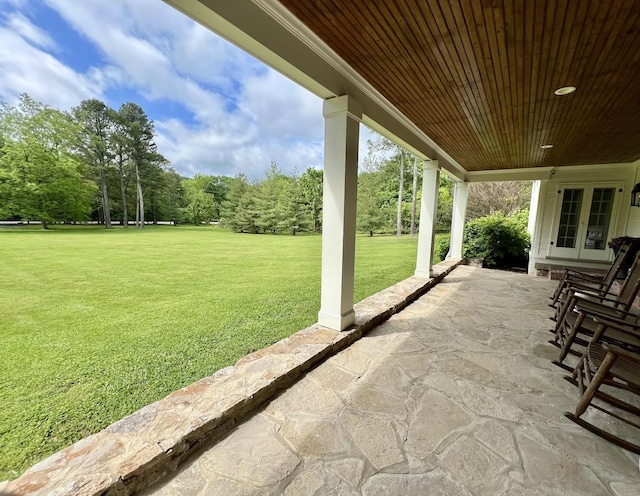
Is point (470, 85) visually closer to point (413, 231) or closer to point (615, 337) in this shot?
point (615, 337)

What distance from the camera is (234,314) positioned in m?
3.67

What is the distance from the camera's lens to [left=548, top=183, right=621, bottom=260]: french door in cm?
561

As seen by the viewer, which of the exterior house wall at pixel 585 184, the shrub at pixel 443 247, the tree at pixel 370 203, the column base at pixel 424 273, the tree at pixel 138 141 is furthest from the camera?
the tree at pixel 138 141

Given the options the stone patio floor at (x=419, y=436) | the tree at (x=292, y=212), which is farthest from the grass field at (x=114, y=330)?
Result: the tree at (x=292, y=212)

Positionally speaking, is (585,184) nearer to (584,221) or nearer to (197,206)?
(584,221)

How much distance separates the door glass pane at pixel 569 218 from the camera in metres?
5.92

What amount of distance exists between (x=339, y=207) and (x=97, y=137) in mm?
19729

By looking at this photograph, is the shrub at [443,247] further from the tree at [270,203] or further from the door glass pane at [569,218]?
the tree at [270,203]

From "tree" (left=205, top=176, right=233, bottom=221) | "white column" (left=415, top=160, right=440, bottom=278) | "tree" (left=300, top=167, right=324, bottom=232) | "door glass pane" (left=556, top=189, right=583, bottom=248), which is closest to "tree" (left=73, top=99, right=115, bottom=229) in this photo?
"tree" (left=205, top=176, right=233, bottom=221)

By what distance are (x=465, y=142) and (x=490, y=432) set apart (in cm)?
423

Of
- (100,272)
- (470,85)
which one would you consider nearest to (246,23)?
(470,85)

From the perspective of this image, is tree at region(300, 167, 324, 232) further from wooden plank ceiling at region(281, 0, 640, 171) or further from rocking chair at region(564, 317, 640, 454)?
rocking chair at region(564, 317, 640, 454)

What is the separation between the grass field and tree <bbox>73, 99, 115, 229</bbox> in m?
→ 10.6

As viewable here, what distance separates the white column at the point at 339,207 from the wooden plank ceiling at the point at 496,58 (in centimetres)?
42
